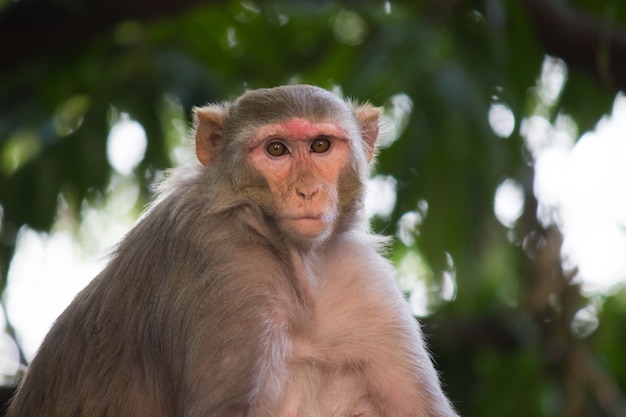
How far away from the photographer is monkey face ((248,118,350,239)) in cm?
623

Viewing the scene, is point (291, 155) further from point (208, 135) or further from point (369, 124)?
point (369, 124)

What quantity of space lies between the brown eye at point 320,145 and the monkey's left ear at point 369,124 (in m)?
0.60

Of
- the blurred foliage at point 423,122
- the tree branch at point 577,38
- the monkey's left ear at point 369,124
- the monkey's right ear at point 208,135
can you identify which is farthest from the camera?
the tree branch at point 577,38

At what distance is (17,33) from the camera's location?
35.6ft

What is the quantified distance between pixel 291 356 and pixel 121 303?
0.98 metres

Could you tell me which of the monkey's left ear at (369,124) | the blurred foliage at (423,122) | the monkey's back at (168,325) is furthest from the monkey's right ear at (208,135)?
the blurred foliage at (423,122)

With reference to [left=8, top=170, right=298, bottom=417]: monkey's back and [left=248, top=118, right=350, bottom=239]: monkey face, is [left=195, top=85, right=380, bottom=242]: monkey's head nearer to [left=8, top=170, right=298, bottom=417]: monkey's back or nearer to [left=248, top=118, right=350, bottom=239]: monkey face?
[left=248, top=118, right=350, bottom=239]: monkey face

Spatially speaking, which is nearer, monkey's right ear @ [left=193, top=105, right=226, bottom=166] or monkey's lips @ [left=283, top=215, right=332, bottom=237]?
monkey's lips @ [left=283, top=215, right=332, bottom=237]

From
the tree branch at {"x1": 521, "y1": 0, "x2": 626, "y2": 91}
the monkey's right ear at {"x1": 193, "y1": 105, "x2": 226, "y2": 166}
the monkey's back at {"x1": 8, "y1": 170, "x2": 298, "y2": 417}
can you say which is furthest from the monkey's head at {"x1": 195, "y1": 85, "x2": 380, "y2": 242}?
the tree branch at {"x1": 521, "y1": 0, "x2": 626, "y2": 91}

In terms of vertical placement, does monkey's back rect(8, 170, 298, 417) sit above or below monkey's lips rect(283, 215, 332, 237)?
below

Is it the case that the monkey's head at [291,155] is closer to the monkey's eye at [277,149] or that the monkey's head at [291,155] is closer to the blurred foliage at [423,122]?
the monkey's eye at [277,149]

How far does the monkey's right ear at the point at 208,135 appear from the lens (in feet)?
22.3

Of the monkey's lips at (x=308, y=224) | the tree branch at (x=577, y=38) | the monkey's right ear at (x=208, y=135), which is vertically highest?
the tree branch at (x=577, y=38)

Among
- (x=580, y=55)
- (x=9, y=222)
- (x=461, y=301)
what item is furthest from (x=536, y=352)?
(x=9, y=222)
